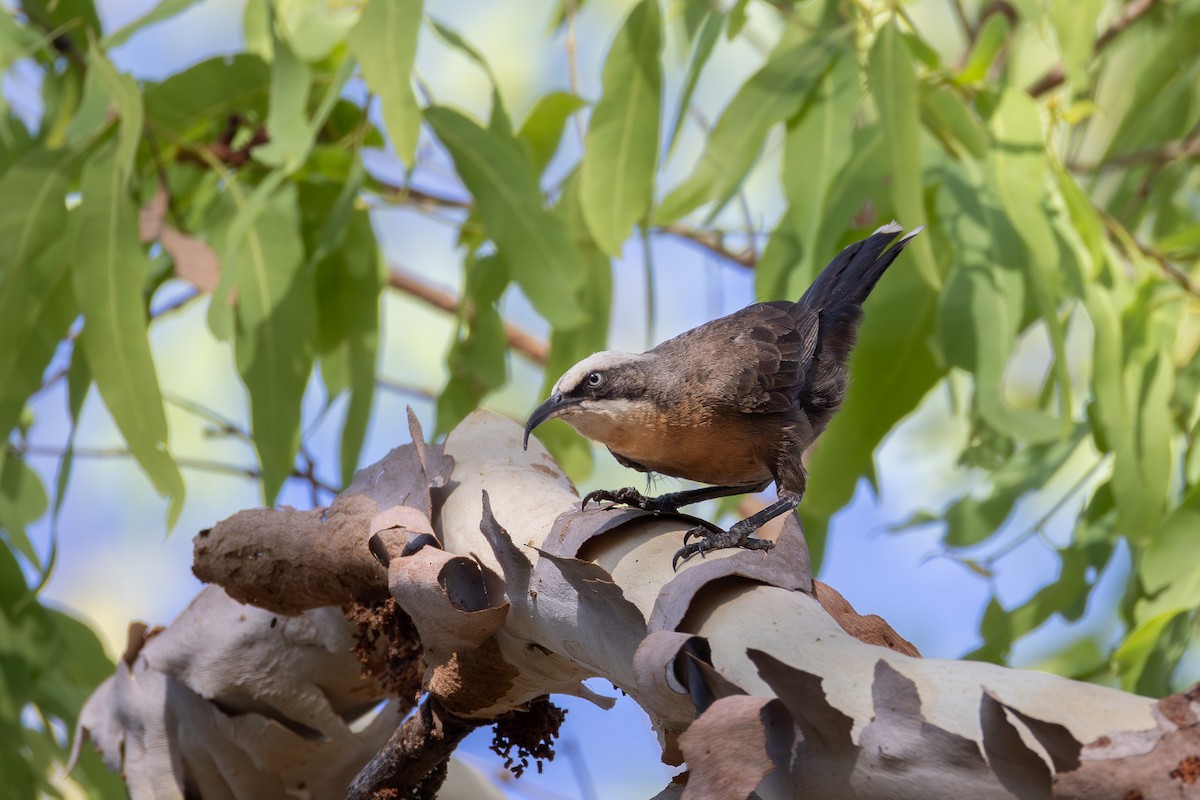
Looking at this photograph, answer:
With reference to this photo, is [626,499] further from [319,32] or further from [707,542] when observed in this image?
[319,32]

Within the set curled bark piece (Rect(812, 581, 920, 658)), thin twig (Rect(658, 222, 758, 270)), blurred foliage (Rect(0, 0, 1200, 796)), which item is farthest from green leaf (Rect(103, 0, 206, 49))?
curled bark piece (Rect(812, 581, 920, 658))

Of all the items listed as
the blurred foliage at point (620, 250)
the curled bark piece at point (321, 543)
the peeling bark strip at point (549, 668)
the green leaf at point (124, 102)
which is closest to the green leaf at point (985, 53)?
the blurred foliage at point (620, 250)

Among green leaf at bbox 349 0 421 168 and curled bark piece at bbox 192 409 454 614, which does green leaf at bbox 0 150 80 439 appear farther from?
curled bark piece at bbox 192 409 454 614

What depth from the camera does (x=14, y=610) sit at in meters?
2.72

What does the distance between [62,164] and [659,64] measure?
4.06ft

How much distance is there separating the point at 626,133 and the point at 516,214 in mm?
282

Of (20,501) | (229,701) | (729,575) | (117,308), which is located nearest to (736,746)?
(729,575)

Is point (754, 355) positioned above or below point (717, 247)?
below

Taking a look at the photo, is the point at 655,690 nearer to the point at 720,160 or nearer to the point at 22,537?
the point at 720,160

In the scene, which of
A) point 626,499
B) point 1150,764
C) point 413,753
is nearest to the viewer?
point 1150,764

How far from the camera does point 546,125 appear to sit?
9.95 feet

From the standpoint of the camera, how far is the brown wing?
2.04 meters

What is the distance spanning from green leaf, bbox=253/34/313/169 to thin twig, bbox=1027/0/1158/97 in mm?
2108

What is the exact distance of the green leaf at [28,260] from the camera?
2.43 meters
